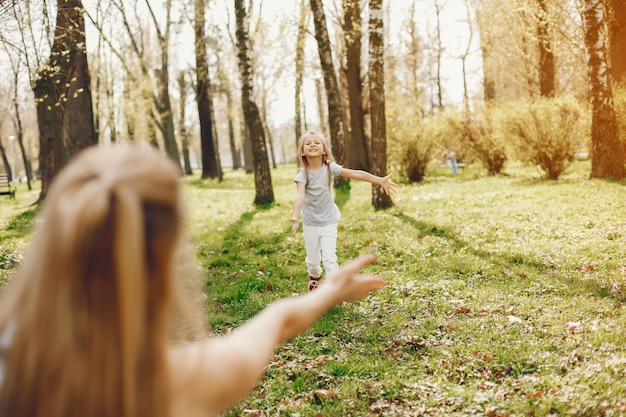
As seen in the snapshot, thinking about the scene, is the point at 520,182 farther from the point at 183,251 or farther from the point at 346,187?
the point at 183,251

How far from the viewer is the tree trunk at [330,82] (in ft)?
49.9

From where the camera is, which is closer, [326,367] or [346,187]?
[326,367]

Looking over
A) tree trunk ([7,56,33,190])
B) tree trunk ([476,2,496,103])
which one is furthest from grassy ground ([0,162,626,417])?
tree trunk ([476,2,496,103])

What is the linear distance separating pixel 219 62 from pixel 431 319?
2997 centimetres

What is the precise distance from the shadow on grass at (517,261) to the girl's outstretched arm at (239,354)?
5.45 meters

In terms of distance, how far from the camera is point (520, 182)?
16688 mm

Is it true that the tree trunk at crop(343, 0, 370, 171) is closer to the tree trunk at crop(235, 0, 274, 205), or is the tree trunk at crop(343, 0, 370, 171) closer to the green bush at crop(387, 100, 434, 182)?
the green bush at crop(387, 100, 434, 182)

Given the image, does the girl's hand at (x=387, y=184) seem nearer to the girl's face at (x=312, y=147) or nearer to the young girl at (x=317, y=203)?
the young girl at (x=317, y=203)

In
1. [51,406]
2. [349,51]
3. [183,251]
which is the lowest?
[51,406]

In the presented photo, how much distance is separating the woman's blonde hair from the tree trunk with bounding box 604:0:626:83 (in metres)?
19.3

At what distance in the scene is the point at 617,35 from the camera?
17.5m

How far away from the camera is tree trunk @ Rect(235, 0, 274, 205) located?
13.9 metres

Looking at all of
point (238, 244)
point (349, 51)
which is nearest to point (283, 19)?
point (349, 51)

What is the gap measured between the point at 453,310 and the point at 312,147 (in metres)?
2.60
